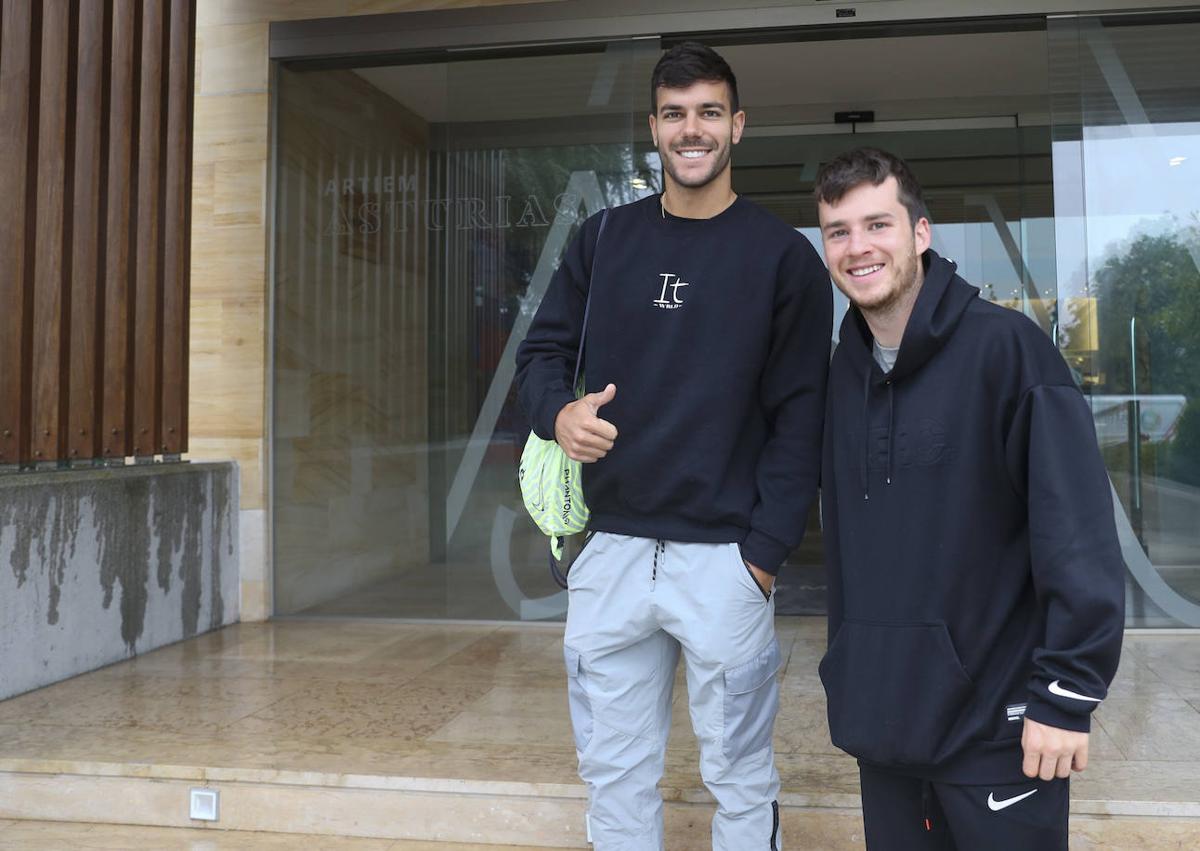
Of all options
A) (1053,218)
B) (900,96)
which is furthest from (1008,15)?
(900,96)

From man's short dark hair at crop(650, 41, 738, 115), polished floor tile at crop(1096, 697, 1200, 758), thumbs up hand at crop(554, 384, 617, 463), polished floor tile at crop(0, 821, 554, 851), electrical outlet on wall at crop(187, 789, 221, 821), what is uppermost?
man's short dark hair at crop(650, 41, 738, 115)

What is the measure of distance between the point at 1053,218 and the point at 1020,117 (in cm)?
176

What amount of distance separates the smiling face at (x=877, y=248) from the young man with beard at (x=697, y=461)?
0.44m

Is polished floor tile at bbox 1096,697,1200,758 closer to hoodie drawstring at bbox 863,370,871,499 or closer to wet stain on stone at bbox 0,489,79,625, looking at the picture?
hoodie drawstring at bbox 863,370,871,499

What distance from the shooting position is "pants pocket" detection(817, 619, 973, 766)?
5.59ft

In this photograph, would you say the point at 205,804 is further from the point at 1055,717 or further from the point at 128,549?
the point at 1055,717

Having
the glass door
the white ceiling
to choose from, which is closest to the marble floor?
the glass door

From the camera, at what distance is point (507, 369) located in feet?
19.4

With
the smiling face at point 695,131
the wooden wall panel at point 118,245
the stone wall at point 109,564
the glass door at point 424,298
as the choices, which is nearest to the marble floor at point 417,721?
the stone wall at point 109,564

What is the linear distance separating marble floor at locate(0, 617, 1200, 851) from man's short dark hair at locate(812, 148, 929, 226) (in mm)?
1921

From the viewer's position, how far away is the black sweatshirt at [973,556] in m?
1.61

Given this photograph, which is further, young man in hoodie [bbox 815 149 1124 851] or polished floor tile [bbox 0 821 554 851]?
polished floor tile [bbox 0 821 554 851]

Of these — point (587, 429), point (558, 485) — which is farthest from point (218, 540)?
point (587, 429)

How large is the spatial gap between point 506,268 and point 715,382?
3744 mm
